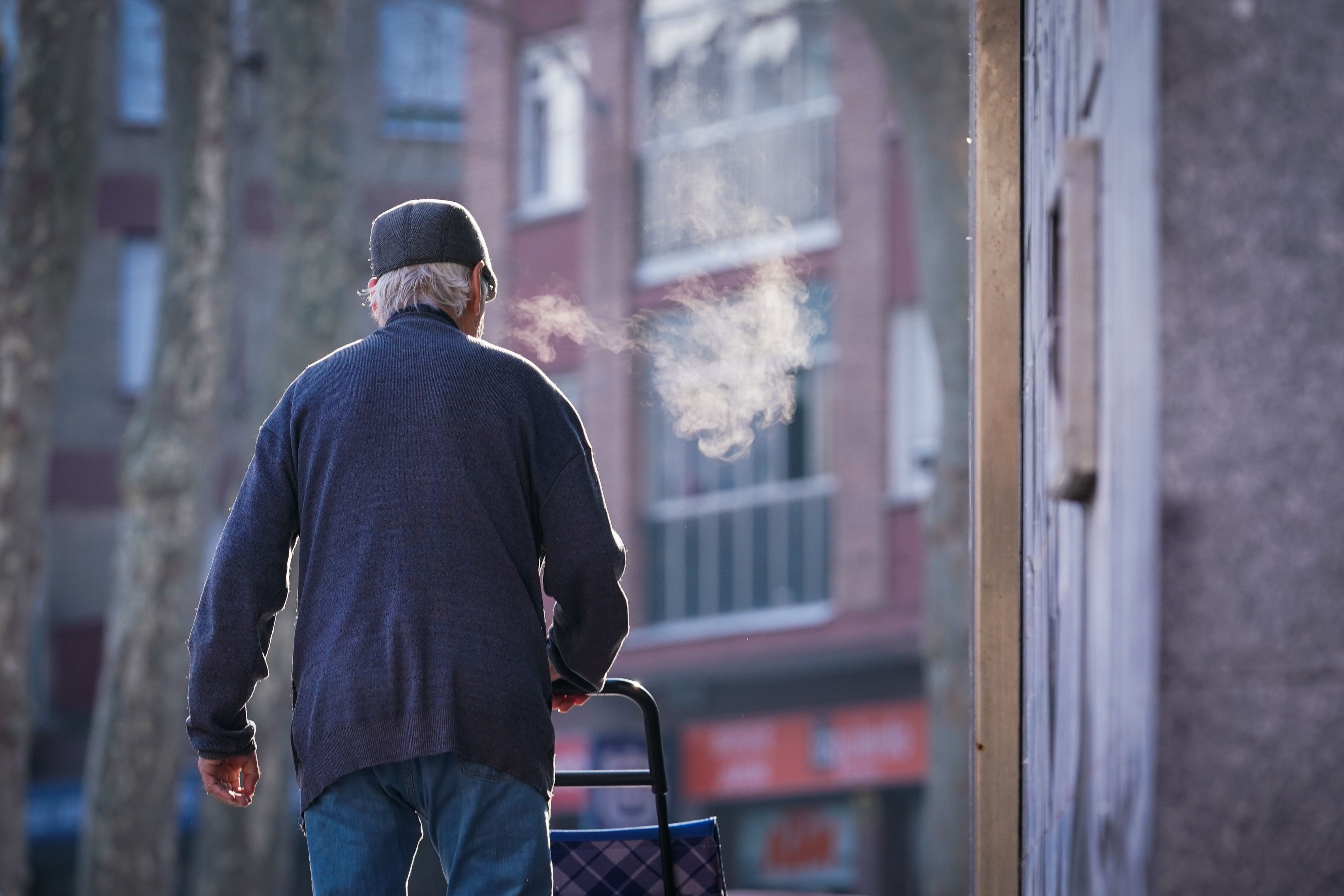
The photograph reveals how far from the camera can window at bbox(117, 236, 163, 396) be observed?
29.9 meters

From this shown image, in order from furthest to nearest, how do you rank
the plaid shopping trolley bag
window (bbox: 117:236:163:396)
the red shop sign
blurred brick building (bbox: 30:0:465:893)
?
window (bbox: 117:236:163:396), blurred brick building (bbox: 30:0:465:893), the red shop sign, the plaid shopping trolley bag

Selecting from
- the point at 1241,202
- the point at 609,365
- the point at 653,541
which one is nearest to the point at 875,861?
the point at 653,541

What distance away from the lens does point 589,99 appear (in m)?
23.1

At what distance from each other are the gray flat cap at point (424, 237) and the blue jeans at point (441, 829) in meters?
0.81

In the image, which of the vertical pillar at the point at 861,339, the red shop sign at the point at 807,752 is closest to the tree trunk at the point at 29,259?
the red shop sign at the point at 807,752

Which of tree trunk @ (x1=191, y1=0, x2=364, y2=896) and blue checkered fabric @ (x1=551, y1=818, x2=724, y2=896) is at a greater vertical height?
tree trunk @ (x1=191, y1=0, x2=364, y2=896)

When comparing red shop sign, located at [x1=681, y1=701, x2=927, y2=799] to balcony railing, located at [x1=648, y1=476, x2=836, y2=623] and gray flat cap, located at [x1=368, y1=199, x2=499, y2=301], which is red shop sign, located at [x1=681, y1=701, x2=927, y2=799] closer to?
balcony railing, located at [x1=648, y1=476, x2=836, y2=623]

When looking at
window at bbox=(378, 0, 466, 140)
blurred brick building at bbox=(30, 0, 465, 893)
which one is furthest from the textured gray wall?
window at bbox=(378, 0, 466, 140)

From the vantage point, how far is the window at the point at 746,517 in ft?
74.0

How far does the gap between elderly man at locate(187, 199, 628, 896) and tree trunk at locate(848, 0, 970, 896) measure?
12.2 m

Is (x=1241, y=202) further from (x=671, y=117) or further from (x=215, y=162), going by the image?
(x=671, y=117)

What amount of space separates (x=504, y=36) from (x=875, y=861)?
36.5ft

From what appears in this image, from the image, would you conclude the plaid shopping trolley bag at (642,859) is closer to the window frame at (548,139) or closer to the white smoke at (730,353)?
the white smoke at (730,353)

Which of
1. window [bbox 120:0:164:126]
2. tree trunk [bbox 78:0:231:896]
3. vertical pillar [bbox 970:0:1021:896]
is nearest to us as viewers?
vertical pillar [bbox 970:0:1021:896]
